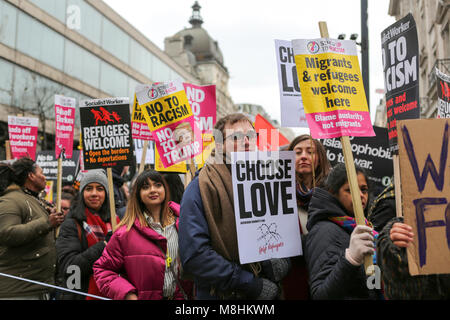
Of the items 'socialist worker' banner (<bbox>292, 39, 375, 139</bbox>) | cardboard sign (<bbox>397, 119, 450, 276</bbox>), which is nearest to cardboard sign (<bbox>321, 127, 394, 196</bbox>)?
'socialist worker' banner (<bbox>292, 39, 375, 139</bbox>)

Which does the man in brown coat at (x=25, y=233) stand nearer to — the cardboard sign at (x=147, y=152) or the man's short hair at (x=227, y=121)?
the man's short hair at (x=227, y=121)

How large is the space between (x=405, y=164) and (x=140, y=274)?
→ 195 cm

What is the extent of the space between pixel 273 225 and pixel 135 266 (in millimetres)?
1094

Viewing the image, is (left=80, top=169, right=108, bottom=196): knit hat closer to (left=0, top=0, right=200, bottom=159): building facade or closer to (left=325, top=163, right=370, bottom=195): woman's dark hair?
(left=325, top=163, right=370, bottom=195): woman's dark hair

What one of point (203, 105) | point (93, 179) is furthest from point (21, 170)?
point (203, 105)

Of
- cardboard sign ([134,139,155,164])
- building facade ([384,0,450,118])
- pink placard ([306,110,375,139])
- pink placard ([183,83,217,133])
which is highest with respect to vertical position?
building facade ([384,0,450,118])

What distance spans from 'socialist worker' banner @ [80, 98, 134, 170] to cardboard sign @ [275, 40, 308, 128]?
70.9 inches

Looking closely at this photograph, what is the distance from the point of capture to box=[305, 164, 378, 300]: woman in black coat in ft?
7.13

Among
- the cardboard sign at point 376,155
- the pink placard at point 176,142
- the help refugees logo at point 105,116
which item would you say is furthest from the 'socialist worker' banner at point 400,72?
the help refugees logo at point 105,116

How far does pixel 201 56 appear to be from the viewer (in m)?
84.1

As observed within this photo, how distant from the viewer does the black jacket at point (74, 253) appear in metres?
3.90

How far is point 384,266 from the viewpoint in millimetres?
1979
